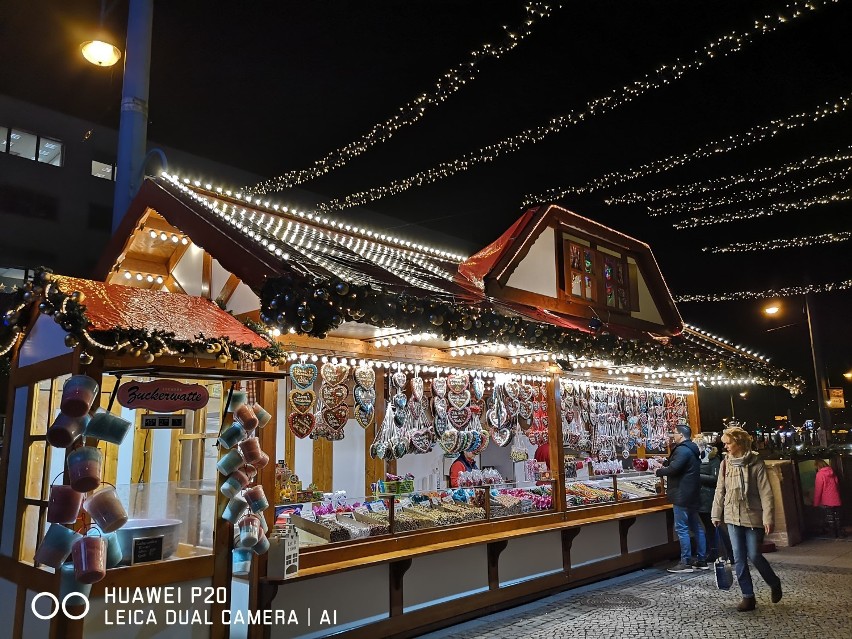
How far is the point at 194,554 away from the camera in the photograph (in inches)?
196

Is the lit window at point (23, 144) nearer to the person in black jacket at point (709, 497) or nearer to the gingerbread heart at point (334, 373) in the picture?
the gingerbread heart at point (334, 373)

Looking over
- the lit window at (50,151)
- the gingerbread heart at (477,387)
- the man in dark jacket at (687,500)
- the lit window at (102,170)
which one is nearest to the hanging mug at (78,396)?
the gingerbread heart at (477,387)

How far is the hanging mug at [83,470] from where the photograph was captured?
12.5 feet

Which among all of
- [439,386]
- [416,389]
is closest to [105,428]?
[416,389]

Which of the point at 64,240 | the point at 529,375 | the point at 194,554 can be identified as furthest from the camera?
the point at 64,240

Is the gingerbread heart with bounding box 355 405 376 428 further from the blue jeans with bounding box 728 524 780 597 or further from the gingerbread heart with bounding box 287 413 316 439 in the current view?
the blue jeans with bounding box 728 524 780 597

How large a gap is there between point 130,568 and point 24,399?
73.0 inches

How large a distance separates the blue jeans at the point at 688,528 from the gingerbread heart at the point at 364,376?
515 cm

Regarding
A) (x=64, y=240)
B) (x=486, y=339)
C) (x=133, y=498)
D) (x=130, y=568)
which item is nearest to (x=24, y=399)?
(x=133, y=498)

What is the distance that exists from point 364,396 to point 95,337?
3086mm

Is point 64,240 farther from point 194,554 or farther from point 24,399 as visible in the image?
point 194,554

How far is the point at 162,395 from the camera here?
4570 millimetres

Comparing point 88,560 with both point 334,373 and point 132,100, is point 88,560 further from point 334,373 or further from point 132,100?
point 132,100

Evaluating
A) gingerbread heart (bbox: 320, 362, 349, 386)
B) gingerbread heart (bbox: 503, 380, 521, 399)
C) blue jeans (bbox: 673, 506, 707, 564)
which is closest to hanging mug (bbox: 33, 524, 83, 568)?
gingerbread heart (bbox: 320, 362, 349, 386)
